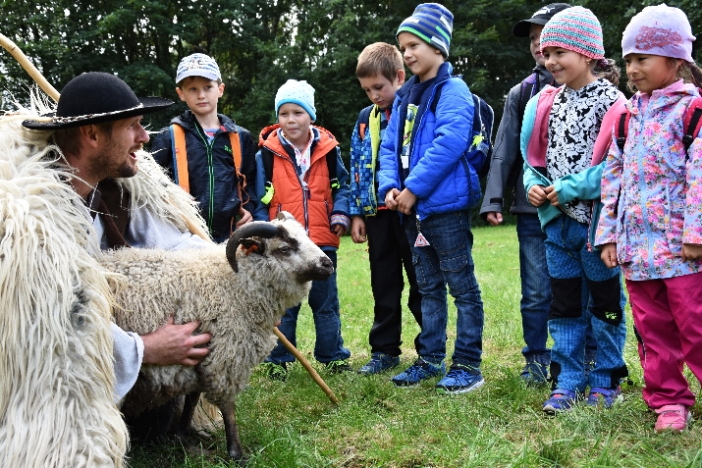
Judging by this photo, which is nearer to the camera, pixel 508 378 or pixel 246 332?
pixel 246 332

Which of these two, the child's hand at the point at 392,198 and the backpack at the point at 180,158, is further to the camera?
the backpack at the point at 180,158

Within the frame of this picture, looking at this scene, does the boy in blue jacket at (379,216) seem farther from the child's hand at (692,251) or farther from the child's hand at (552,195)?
the child's hand at (692,251)

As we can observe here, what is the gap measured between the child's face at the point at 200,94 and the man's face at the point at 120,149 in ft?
6.76

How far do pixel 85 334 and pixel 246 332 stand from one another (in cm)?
93

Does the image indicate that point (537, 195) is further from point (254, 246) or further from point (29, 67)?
point (29, 67)

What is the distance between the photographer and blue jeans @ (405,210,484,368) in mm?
4855

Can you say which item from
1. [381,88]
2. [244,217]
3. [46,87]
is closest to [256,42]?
[381,88]

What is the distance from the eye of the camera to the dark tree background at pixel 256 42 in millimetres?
24953

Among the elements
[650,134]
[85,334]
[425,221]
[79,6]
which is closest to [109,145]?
[85,334]

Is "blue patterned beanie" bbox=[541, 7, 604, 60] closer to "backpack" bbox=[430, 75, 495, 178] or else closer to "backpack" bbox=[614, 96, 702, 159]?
"backpack" bbox=[614, 96, 702, 159]

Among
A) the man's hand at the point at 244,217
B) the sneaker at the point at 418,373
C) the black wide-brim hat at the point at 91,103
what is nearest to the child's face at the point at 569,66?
the sneaker at the point at 418,373

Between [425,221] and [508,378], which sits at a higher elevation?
[425,221]

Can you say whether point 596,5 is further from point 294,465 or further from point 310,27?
point 294,465

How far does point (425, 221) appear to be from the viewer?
491cm
